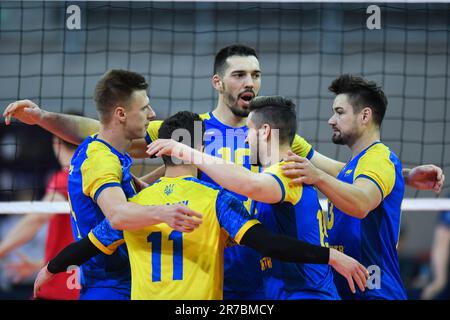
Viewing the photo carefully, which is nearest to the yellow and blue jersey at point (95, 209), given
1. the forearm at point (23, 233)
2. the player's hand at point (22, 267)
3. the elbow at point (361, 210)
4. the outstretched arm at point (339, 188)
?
the outstretched arm at point (339, 188)

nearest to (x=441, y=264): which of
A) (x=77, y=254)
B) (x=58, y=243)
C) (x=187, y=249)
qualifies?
(x=58, y=243)

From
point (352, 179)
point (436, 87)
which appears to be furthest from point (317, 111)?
point (352, 179)

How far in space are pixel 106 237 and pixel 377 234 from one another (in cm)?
149

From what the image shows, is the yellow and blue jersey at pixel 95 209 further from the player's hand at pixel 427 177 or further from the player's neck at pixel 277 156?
the player's hand at pixel 427 177

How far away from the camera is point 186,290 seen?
3773 millimetres

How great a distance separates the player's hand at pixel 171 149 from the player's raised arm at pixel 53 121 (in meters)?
1.20

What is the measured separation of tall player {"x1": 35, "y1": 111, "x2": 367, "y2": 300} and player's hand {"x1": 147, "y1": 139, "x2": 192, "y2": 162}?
0.17 metres

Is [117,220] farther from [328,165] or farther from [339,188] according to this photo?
[328,165]

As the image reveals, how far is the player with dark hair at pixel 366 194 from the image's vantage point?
4.07 m

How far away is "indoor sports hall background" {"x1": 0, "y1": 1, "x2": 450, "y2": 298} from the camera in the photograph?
10.5m

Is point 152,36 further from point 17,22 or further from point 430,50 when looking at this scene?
point 430,50

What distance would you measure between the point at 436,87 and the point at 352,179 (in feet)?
24.3

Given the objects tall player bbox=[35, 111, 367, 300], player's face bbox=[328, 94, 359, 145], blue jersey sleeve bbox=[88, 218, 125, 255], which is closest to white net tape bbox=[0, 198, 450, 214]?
player's face bbox=[328, 94, 359, 145]

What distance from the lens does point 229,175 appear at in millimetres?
3803
